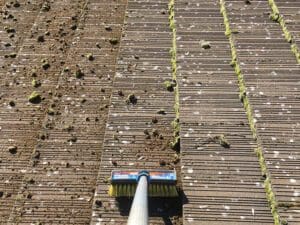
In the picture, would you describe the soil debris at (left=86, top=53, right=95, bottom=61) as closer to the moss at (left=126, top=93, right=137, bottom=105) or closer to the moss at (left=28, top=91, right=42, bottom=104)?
the moss at (left=28, top=91, right=42, bottom=104)

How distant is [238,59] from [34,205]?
5.15 m

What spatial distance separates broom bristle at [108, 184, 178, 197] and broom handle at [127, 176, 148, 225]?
182 millimetres

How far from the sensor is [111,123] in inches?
302

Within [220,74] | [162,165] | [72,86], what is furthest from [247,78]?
[72,86]

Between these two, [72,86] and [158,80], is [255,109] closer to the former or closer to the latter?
[158,80]

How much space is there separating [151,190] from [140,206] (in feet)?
2.25

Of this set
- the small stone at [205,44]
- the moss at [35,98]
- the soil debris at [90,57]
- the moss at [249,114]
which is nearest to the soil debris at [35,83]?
the moss at [35,98]

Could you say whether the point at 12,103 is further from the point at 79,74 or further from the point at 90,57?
the point at 90,57

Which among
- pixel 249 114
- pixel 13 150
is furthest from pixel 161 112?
pixel 13 150

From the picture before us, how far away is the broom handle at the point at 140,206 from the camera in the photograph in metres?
5.39

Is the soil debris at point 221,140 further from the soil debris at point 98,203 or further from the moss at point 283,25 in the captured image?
the moss at point 283,25

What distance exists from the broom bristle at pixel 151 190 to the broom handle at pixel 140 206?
182mm

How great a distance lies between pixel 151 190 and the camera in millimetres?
6383

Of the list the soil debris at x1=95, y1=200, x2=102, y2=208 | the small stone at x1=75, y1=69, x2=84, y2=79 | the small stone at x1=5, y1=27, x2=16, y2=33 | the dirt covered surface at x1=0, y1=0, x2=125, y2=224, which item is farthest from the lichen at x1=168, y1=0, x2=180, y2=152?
the small stone at x1=5, y1=27, x2=16, y2=33
